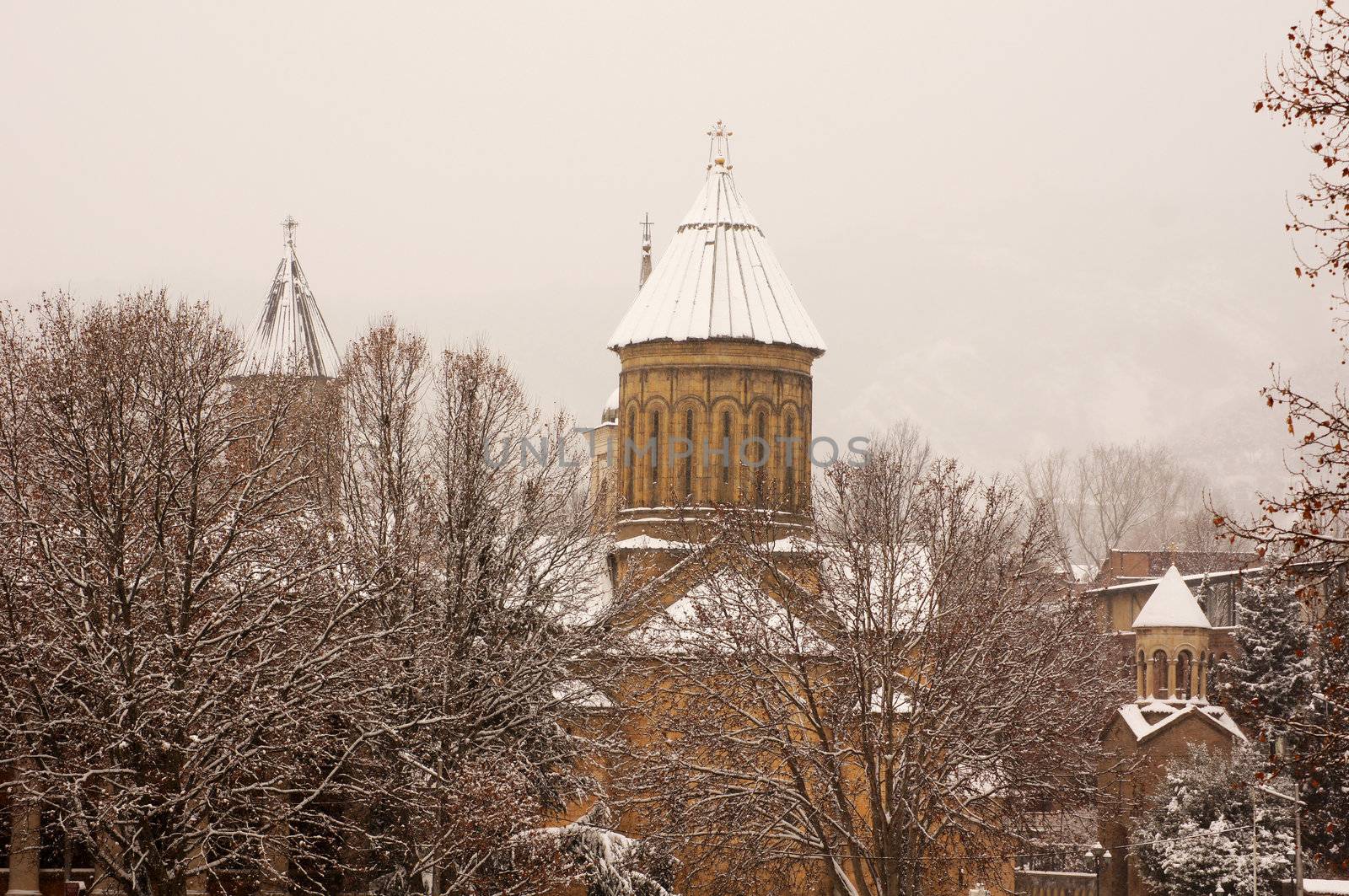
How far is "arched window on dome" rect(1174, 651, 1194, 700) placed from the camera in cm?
4419

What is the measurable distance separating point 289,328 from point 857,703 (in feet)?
80.8

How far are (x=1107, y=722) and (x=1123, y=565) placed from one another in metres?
15.8

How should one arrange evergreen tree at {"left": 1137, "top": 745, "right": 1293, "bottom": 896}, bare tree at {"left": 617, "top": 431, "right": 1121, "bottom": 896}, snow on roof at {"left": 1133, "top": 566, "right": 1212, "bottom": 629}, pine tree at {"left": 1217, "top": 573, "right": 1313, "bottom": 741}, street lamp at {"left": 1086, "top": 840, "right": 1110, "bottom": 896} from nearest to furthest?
bare tree at {"left": 617, "top": 431, "right": 1121, "bottom": 896} < evergreen tree at {"left": 1137, "top": 745, "right": 1293, "bottom": 896} < pine tree at {"left": 1217, "top": 573, "right": 1313, "bottom": 741} < street lamp at {"left": 1086, "top": 840, "right": 1110, "bottom": 896} < snow on roof at {"left": 1133, "top": 566, "right": 1212, "bottom": 629}

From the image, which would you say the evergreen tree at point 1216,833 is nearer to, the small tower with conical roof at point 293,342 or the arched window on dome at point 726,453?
the arched window on dome at point 726,453

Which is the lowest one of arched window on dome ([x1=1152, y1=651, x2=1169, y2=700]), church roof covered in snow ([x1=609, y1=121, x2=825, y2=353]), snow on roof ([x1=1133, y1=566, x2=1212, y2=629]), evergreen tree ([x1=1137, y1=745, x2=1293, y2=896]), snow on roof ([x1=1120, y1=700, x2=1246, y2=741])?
evergreen tree ([x1=1137, y1=745, x2=1293, y2=896])

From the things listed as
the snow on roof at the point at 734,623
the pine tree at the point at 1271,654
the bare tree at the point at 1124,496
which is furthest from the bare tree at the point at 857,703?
the bare tree at the point at 1124,496

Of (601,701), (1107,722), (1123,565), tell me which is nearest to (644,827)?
(601,701)

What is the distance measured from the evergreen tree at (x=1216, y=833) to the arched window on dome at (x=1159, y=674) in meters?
7.23

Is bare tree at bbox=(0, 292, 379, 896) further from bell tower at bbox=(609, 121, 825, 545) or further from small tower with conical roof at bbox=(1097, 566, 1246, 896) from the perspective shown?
small tower with conical roof at bbox=(1097, 566, 1246, 896)

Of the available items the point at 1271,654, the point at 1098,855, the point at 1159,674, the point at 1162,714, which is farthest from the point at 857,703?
the point at 1159,674

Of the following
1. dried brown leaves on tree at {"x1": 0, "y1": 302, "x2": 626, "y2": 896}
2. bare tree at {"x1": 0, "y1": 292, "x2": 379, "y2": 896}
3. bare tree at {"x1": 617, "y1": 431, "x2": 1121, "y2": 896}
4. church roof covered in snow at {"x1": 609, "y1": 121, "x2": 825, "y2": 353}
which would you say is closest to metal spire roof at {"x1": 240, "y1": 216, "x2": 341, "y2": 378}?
church roof covered in snow at {"x1": 609, "y1": 121, "x2": 825, "y2": 353}

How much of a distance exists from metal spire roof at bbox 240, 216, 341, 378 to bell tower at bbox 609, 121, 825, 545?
477 inches

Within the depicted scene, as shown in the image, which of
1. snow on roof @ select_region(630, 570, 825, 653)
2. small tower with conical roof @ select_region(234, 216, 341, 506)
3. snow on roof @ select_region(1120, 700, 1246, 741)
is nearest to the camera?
snow on roof @ select_region(630, 570, 825, 653)

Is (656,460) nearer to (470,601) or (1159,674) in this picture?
(470,601)
